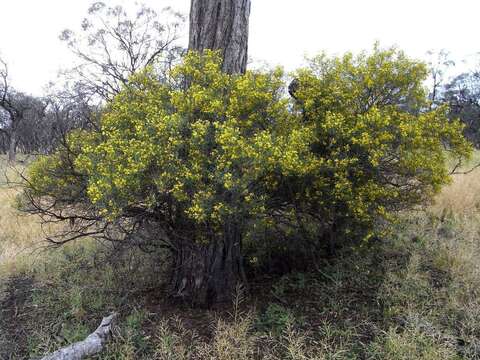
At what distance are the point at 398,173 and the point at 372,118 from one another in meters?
0.74

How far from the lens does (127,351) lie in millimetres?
2992

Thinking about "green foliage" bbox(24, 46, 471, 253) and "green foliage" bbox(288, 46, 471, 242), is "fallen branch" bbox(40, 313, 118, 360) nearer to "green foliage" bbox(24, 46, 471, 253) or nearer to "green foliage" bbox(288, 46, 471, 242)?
"green foliage" bbox(24, 46, 471, 253)

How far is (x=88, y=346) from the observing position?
3059mm

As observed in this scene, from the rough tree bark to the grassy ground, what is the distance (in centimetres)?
18

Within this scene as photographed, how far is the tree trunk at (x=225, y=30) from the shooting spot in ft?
12.4

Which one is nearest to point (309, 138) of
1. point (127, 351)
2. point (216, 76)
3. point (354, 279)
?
point (216, 76)

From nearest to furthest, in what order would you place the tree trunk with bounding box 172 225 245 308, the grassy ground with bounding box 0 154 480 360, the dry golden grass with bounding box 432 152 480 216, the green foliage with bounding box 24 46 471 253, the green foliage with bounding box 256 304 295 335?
the green foliage with bounding box 24 46 471 253 → the grassy ground with bounding box 0 154 480 360 → the green foliage with bounding box 256 304 295 335 → the tree trunk with bounding box 172 225 245 308 → the dry golden grass with bounding box 432 152 480 216

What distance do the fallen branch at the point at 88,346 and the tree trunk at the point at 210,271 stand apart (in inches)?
31.5

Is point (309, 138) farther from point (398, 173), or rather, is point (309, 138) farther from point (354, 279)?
point (354, 279)

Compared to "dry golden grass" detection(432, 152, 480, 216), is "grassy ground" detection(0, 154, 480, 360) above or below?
below

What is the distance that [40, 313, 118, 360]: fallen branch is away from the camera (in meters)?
2.93

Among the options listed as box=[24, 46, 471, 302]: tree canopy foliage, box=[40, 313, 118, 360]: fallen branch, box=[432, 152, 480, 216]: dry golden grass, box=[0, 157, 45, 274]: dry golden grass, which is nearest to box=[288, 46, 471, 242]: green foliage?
box=[24, 46, 471, 302]: tree canopy foliage

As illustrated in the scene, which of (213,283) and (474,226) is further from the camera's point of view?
(474,226)

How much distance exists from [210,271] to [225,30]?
2.31 metres
